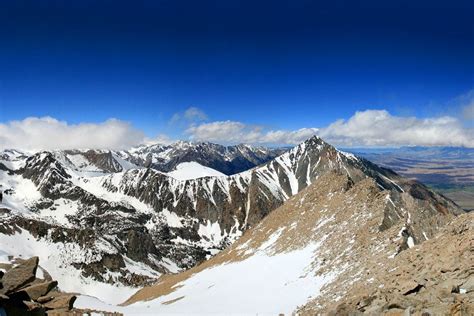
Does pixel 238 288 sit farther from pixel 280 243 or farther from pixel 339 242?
pixel 280 243

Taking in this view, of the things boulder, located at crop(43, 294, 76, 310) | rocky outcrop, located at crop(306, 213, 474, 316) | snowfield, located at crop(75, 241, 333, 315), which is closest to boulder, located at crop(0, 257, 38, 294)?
boulder, located at crop(43, 294, 76, 310)

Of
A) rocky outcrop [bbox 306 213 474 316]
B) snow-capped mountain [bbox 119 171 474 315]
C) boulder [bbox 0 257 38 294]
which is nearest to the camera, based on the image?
rocky outcrop [bbox 306 213 474 316]

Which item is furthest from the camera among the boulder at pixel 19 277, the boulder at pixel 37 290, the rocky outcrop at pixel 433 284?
the boulder at pixel 37 290

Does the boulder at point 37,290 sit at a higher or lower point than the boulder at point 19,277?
lower

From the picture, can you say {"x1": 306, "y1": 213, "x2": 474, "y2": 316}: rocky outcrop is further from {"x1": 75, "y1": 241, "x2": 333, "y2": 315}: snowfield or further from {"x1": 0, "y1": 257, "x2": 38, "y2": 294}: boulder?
{"x1": 0, "y1": 257, "x2": 38, "y2": 294}: boulder

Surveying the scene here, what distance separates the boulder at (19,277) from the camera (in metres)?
17.7

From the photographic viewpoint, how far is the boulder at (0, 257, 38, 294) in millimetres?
17734

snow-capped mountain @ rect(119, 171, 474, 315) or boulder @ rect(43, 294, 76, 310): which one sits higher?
boulder @ rect(43, 294, 76, 310)

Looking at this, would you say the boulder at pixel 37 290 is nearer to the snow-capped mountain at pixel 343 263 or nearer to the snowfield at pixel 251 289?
the snow-capped mountain at pixel 343 263

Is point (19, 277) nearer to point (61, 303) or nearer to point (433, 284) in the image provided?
point (61, 303)

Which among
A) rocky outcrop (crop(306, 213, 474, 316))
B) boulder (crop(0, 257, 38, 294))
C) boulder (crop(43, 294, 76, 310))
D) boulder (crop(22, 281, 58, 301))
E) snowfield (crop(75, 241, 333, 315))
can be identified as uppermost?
boulder (crop(0, 257, 38, 294))

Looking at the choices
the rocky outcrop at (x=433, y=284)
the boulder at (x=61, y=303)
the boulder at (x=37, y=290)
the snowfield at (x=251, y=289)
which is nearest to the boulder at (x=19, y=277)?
the boulder at (x=37, y=290)

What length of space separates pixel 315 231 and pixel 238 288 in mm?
19277

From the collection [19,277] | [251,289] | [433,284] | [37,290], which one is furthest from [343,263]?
[19,277]
